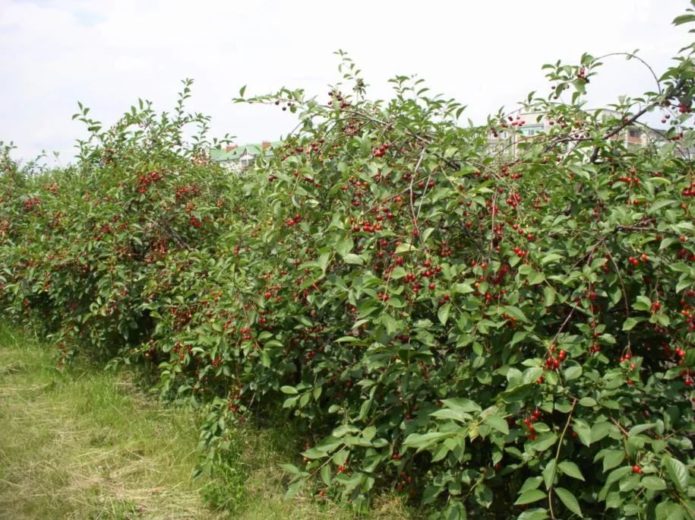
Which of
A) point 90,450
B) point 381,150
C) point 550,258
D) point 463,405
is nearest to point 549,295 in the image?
point 550,258

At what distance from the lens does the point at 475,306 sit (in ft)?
6.41

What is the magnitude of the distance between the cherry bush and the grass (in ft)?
0.60

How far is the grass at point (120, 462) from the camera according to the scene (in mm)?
2680

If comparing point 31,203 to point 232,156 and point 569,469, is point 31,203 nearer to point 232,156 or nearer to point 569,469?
point 232,156

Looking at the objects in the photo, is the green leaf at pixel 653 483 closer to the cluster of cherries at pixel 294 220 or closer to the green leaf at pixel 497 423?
the green leaf at pixel 497 423

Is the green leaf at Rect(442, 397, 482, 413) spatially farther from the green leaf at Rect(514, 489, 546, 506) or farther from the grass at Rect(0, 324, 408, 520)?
the grass at Rect(0, 324, 408, 520)

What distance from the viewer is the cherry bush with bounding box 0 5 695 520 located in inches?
72.2

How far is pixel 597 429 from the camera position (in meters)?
1.80

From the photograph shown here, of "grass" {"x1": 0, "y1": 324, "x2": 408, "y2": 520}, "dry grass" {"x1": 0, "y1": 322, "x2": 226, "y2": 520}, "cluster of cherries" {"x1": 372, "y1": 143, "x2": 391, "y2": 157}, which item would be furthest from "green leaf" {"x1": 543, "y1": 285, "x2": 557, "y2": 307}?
"dry grass" {"x1": 0, "y1": 322, "x2": 226, "y2": 520}

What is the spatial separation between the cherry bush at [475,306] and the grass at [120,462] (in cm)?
18

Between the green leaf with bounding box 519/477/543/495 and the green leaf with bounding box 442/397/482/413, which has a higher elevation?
the green leaf with bounding box 442/397/482/413

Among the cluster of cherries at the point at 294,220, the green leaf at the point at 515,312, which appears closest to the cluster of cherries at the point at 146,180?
the cluster of cherries at the point at 294,220

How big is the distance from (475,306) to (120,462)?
6.95 feet

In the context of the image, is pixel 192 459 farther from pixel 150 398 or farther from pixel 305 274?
pixel 305 274
